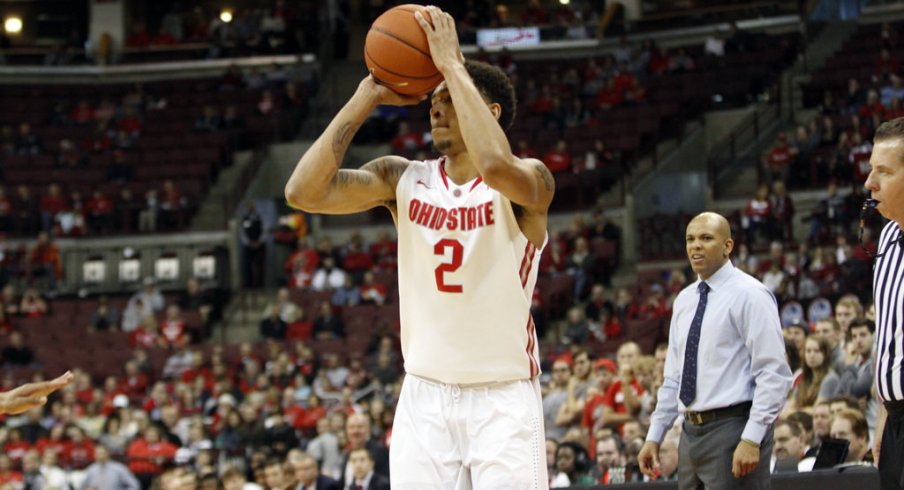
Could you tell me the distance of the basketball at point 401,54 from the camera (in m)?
4.37

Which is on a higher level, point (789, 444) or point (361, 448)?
point (789, 444)

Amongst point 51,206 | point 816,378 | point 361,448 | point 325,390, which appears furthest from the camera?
point 51,206

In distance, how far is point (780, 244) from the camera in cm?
1547

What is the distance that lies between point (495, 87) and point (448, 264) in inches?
26.9

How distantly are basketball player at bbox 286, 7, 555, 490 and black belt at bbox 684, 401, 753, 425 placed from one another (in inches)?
66.6

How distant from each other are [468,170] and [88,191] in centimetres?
1889

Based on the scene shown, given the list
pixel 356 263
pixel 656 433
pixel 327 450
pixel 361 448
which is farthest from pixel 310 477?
pixel 356 263

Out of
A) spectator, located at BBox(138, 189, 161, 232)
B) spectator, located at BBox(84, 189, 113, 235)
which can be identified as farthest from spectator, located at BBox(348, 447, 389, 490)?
spectator, located at BBox(84, 189, 113, 235)

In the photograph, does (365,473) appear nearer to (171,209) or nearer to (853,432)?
(853,432)

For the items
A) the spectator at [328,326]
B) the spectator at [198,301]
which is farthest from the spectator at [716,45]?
the spectator at [198,301]

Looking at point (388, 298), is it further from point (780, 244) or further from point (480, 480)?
point (480, 480)

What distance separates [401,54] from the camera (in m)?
4.37

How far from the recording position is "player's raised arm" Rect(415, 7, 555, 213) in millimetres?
4176

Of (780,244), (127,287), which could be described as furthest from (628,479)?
(127,287)
